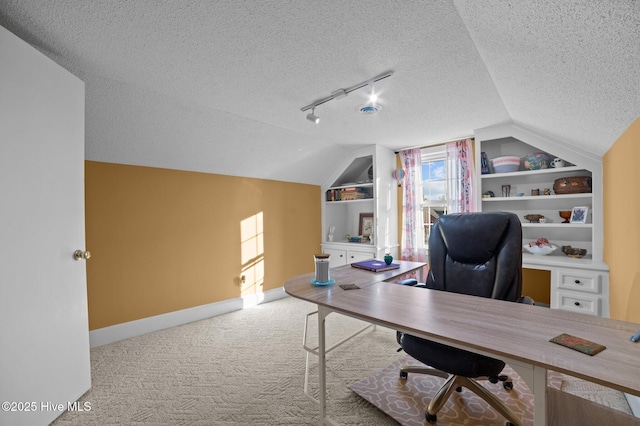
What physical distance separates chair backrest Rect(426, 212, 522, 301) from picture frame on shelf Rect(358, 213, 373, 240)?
→ 2.66 m

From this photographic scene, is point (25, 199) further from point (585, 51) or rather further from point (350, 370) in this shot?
point (585, 51)

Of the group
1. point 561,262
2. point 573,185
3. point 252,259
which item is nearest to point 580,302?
point 561,262

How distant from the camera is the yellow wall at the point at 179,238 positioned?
8.89 ft

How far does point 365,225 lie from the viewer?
15.4 feet

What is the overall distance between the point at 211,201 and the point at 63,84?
189 centimetres

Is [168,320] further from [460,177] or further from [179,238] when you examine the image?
[460,177]

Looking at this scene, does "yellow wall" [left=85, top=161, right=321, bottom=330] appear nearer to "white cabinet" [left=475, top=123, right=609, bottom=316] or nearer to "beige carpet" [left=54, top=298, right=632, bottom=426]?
"beige carpet" [left=54, top=298, right=632, bottom=426]

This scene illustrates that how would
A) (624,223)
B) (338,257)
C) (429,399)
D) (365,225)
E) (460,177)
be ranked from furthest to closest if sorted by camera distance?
(365,225) → (338,257) → (460,177) → (624,223) → (429,399)

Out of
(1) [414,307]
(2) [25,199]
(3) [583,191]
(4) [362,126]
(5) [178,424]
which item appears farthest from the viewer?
(4) [362,126]

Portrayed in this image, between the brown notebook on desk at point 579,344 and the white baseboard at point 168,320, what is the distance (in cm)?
337

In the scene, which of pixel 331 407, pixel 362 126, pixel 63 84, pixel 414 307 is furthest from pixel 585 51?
pixel 63 84

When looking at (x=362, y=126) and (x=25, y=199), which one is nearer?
(x=25, y=199)

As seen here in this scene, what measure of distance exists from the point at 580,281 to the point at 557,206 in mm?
1029

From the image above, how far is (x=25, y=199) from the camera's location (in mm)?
1486
